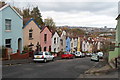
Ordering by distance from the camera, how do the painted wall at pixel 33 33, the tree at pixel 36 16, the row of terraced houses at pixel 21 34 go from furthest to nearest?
the tree at pixel 36 16 → the painted wall at pixel 33 33 → the row of terraced houses at pixel 21 34

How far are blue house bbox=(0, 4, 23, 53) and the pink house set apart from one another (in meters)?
7.39

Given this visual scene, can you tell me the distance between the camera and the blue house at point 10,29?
2497cm

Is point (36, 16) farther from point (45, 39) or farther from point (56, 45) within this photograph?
point (45, 39)

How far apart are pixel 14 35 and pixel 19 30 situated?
4.94ft

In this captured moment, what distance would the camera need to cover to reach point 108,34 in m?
139

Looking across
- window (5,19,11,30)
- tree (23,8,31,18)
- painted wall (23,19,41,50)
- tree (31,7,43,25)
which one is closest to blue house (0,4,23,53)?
window (5,19,11,30)

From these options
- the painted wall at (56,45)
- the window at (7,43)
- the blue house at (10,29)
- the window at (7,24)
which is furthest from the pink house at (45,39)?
the window at (7,24)

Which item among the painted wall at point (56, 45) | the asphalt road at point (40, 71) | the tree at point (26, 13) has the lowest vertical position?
the asphalt road at point (40, 71)

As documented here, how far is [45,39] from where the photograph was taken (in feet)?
127

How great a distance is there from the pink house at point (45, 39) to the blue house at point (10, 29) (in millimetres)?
7393

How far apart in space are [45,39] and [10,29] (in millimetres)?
12637

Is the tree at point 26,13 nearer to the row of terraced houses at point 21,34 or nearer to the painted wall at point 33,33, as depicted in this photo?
the row of terraced houses at point 21,34

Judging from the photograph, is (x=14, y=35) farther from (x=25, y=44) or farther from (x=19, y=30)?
(x=25, y=44)

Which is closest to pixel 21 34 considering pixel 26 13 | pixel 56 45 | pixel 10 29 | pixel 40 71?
Result: pixel 10 29
